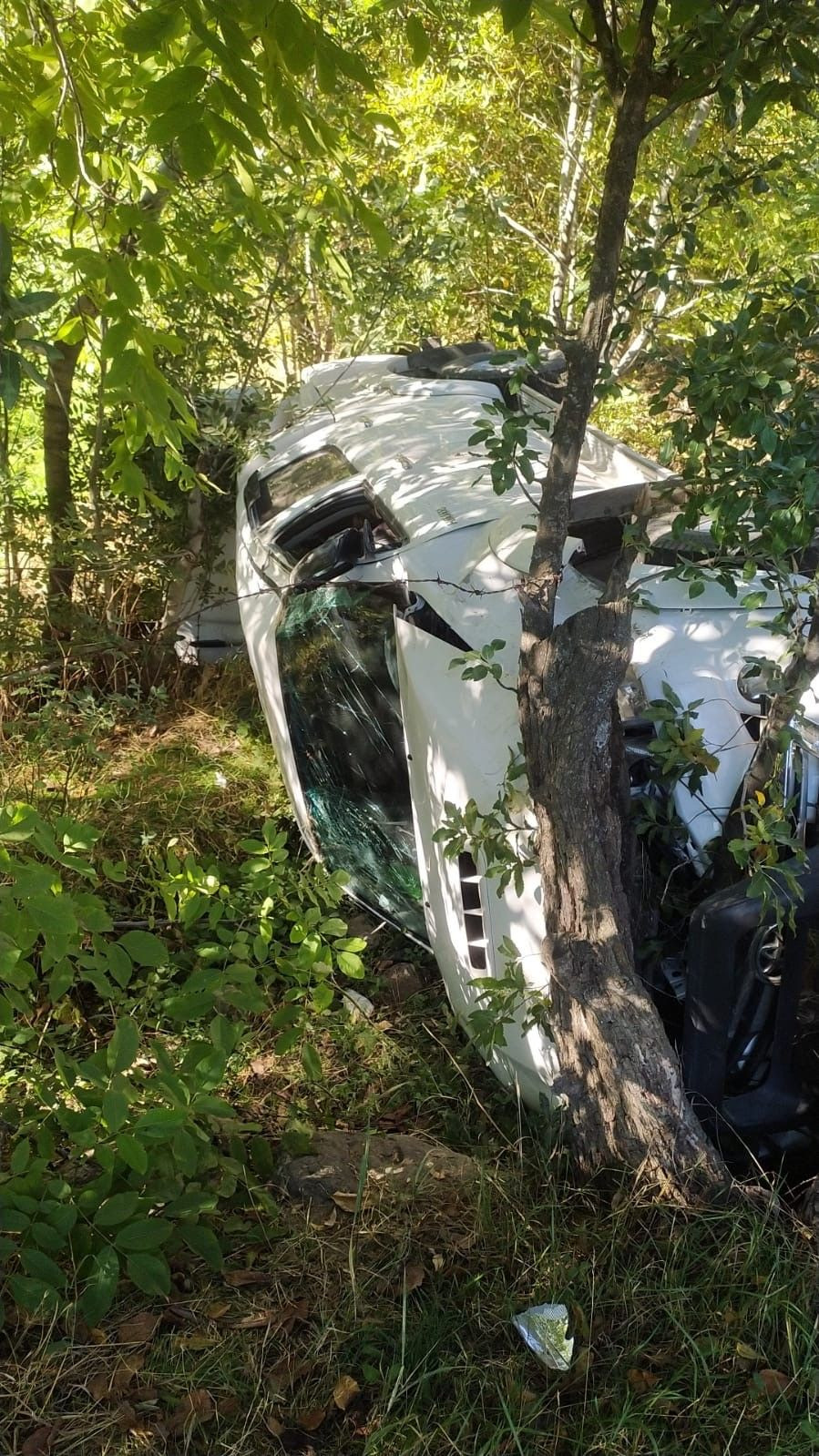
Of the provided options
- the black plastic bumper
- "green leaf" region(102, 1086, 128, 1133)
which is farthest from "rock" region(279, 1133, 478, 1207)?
"green leaf" region(102, 1086, 128, 1133)

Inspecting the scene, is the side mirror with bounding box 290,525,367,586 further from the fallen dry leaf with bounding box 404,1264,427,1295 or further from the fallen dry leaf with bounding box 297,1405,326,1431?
the fallen dry leaf with bounding box 297,1405,326,1431

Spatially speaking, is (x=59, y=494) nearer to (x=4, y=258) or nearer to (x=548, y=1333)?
(x=4, y=258)

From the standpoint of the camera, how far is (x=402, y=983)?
3943 millimetres

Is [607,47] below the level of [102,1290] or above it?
above

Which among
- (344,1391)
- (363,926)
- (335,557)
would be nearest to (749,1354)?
(344,1391)

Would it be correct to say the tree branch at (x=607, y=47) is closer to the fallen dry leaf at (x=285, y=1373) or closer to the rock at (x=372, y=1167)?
the rock at (x=372, y=1167)

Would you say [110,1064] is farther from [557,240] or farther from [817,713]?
[557,240]

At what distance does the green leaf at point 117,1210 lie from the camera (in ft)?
7.75

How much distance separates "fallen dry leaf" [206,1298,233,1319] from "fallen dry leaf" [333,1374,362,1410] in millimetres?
302

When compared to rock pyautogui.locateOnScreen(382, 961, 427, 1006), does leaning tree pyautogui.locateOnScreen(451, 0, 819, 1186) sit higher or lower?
higher

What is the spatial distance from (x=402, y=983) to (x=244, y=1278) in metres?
1.46

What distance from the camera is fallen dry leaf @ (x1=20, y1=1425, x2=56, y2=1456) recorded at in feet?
7.07

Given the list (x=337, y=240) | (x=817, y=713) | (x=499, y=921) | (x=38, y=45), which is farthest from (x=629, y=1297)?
(x=337, y=240)

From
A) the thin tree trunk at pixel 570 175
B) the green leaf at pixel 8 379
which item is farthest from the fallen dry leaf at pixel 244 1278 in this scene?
the thin tree trunk at pixel 570 175
